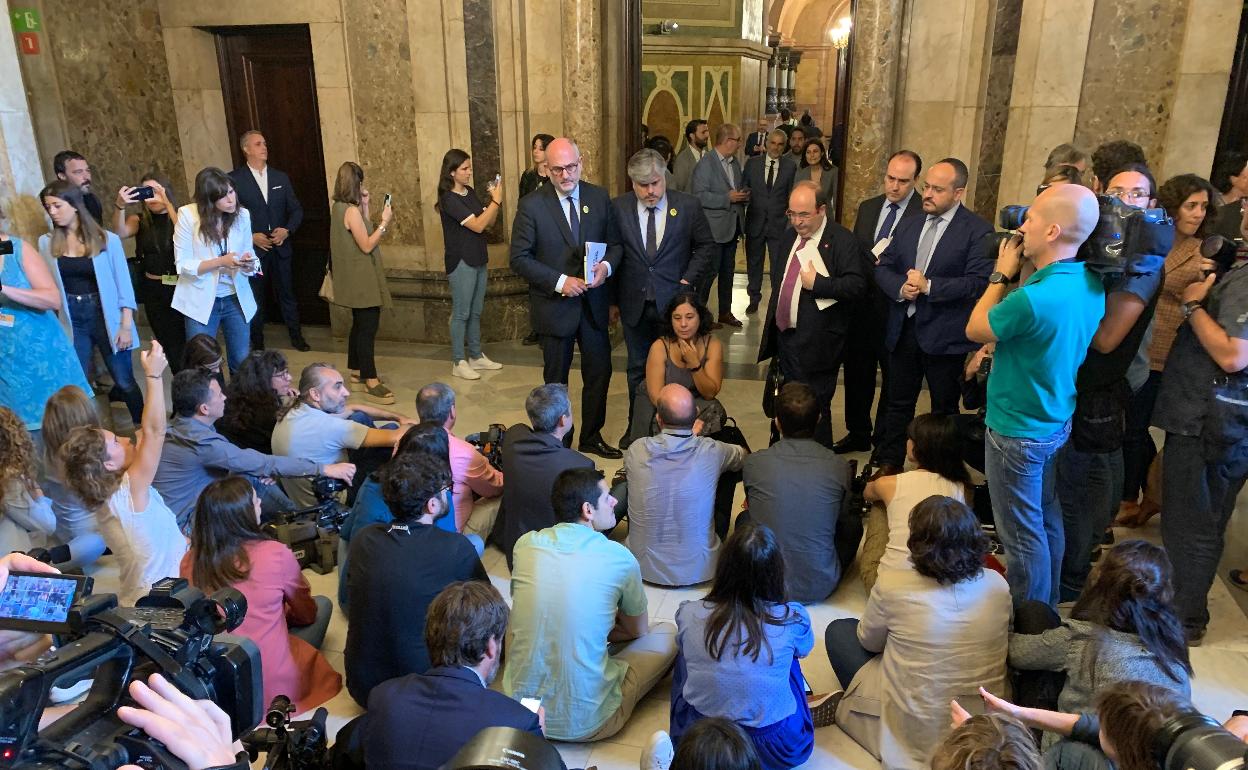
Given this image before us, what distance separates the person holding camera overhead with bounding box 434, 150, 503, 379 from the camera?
639 cm

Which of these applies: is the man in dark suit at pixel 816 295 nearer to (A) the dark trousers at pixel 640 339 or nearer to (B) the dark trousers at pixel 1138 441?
(A) the dark trousers at pixel 640 339

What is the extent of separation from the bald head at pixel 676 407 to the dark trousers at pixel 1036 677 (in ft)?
4.57

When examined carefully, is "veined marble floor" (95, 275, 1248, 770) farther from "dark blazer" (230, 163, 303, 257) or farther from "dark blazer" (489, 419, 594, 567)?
"dark blazer" (230, 163, 303, 257)

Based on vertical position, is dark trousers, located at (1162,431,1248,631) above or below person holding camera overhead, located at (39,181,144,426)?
below

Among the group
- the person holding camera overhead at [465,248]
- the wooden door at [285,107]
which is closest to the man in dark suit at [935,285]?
the person holding camera overhead at [465,248]

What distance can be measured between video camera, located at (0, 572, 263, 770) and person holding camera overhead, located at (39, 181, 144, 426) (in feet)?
12.2

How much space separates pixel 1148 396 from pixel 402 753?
359 centimetres

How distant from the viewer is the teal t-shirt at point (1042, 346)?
9.45 feet

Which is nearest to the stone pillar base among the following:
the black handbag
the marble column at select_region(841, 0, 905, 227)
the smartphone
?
the marble column at select_region(841, 0, 905, 227)

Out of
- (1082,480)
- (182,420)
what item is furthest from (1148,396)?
(182,420)

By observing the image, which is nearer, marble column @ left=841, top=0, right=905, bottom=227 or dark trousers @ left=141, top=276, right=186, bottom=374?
dark trousers @ left=141, top=276, right=186, bottom=374

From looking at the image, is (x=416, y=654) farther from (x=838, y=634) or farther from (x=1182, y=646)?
(x=1182, y=646)

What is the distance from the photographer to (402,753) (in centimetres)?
207

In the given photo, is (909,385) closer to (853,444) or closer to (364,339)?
(853,444)
